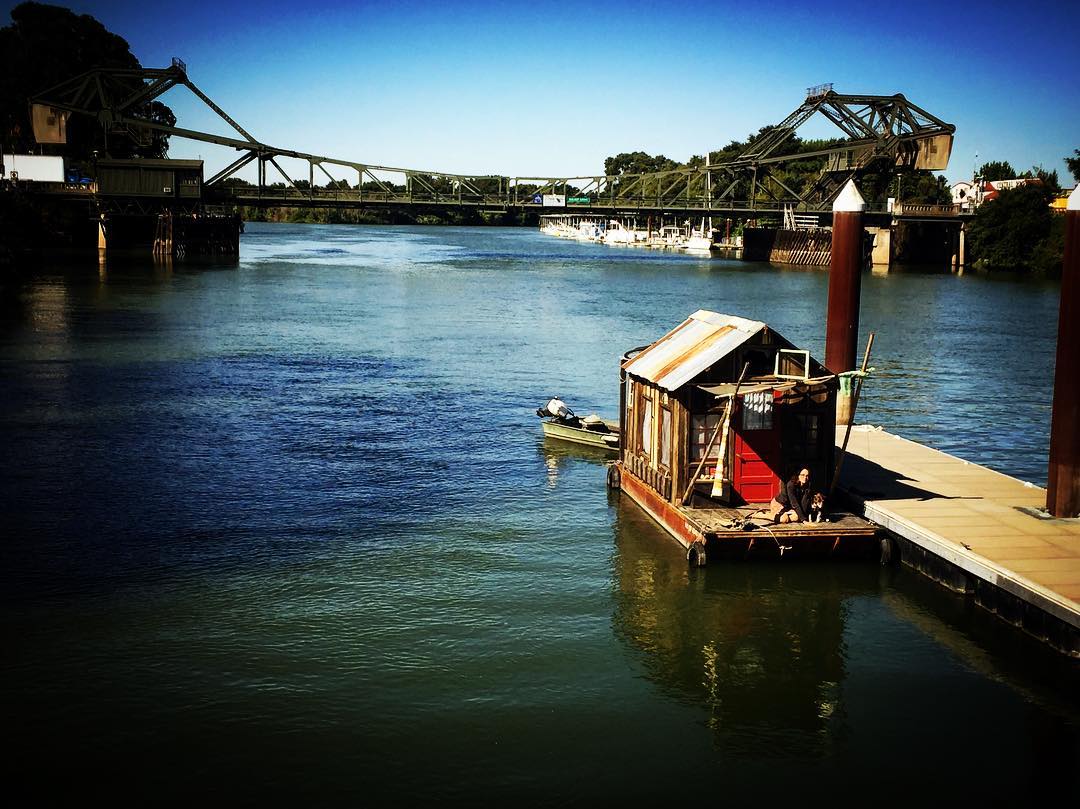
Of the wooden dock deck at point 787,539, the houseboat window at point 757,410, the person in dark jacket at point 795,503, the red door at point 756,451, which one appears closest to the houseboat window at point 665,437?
Result: the red door at point 756,451

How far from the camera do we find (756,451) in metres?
23.4

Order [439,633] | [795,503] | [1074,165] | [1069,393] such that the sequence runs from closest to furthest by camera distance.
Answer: [439,633] < [1069,393] < [795,503] < [1074,165]

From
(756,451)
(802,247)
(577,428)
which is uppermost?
(802,247)

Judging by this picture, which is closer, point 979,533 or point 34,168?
point 979,533

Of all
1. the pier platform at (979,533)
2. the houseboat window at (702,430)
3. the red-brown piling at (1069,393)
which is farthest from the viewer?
the houseboat window at (702,430)

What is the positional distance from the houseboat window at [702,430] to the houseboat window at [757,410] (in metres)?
0.64

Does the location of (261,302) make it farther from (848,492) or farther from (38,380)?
(848,492)

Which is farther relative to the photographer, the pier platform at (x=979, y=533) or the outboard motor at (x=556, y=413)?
the outboard motor at (x=556, y=413)

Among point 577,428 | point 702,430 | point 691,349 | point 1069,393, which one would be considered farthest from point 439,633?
point 577,428

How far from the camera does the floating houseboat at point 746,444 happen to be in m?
22.4

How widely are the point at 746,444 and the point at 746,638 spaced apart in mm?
4862

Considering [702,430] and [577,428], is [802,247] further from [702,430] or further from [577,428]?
[702,430]

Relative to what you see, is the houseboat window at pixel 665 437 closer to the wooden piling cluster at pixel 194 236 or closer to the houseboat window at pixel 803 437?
the houseboat window at pixel 803 437

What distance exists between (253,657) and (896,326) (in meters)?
60.9
